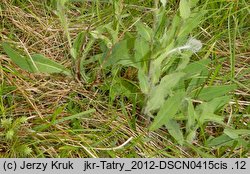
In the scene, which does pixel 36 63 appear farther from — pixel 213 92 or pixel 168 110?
pixel 213 92

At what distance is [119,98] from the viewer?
2.08 meters

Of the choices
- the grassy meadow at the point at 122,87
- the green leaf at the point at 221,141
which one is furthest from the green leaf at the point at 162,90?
the green leaf at the point at 221,141

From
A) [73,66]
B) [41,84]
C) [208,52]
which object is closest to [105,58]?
[73,66]

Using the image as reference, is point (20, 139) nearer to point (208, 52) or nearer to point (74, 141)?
point (74, 141)

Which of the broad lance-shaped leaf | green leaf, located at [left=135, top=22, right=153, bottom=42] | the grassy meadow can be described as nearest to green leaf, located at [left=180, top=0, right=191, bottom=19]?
the grassy meadow

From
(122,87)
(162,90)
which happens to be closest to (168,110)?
(162,90)

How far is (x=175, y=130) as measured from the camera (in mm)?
1961

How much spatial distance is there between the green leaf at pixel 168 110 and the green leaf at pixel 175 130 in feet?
0.18

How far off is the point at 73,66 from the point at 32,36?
10.4 inches

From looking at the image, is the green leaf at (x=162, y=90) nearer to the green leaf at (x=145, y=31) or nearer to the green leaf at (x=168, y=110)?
the green leaf at (x=168, y=110)

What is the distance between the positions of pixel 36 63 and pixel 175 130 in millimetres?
618

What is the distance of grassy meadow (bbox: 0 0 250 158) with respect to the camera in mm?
1898

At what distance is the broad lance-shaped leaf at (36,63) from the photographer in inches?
80.5

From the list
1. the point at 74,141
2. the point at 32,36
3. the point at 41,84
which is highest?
the point at 32,36
